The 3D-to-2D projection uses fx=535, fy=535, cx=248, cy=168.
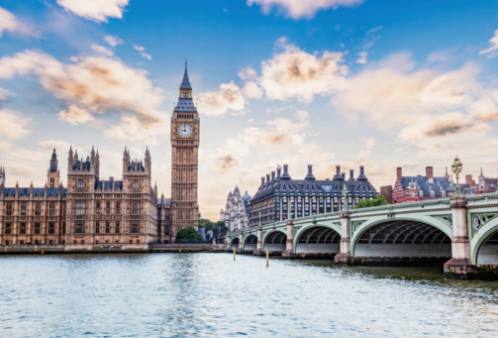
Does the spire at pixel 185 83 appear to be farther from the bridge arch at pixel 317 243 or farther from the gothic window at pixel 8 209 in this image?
the bridge arch at pixel 317 243

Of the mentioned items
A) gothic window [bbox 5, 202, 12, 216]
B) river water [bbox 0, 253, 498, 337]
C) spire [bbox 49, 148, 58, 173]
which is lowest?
river water [bbox 0, 253, 498, 337]

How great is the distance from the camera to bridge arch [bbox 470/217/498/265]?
37772 millimetres

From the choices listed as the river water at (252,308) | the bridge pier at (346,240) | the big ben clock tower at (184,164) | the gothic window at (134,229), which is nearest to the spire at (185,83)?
the big ben clock tower at (184,164)

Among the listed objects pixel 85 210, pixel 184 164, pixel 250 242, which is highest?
pixel 184 164

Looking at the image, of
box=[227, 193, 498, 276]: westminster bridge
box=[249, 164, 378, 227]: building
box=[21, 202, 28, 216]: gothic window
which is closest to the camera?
box=[227, 193, 498, 276]: westminster bridge

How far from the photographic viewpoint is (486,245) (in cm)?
4150

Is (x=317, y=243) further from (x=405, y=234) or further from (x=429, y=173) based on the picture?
(x=429, y=173)

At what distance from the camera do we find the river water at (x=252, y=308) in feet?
73.6

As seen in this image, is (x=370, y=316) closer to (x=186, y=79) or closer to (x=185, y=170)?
(x=185, y=170)

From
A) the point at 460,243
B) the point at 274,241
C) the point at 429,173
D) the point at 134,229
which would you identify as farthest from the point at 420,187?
the point at 460,243

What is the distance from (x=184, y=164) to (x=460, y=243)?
435 feet

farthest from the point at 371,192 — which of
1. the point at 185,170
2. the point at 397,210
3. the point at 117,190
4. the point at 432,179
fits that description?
the point at 397,210

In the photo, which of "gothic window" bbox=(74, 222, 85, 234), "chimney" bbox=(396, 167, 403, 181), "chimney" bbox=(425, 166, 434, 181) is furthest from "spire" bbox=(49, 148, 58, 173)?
"chimney" bbox=(425, 166, 434, 181)

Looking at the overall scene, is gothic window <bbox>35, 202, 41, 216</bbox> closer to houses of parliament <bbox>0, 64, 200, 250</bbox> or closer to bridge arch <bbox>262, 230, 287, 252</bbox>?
houses of parliament <bbox>0, 64, 200, 250</bbox>
